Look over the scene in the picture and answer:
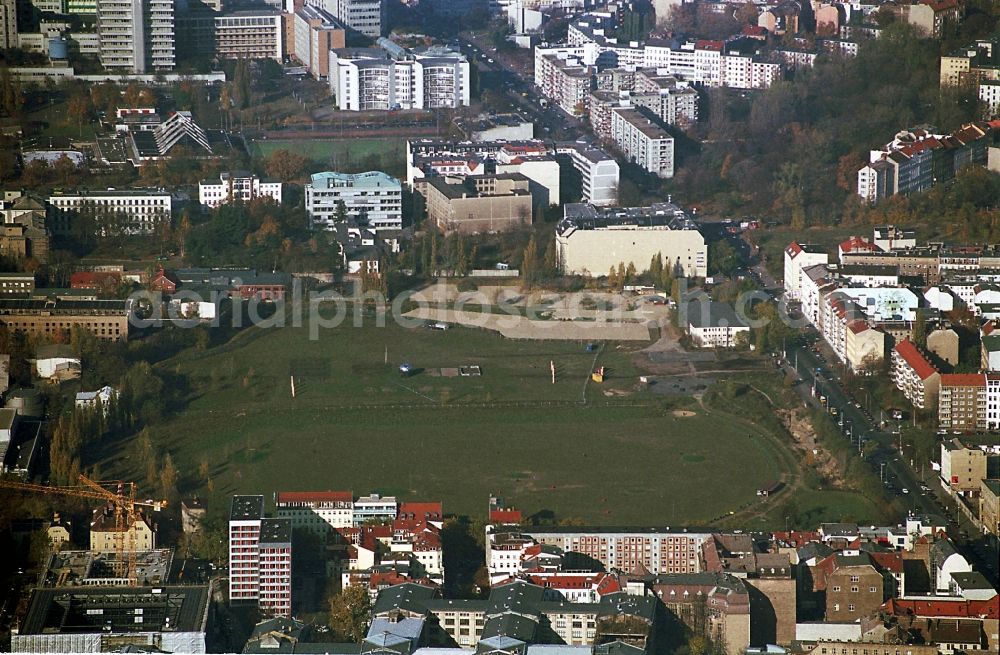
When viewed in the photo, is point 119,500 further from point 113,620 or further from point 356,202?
point 356,202

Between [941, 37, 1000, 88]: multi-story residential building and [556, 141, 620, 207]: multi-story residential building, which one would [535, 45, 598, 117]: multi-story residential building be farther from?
[941, 37, 1000, 88]: multi-story residential building

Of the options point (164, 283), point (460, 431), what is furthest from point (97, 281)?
point (460, 431)

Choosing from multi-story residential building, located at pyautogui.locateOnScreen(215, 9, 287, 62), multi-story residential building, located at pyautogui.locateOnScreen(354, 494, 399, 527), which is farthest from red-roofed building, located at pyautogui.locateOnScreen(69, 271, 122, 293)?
multi-story residential building, located at pyautogui.locateOnScreen(215, 9, 287, 62)

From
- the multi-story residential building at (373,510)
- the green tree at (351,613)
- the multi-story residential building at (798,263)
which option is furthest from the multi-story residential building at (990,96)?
the green tree at (351,613)

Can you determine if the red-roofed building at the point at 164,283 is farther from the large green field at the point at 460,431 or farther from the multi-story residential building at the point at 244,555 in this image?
the multi-story residential building at the point at 244,555

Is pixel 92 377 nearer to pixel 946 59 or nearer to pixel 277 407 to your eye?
pixel 277 407

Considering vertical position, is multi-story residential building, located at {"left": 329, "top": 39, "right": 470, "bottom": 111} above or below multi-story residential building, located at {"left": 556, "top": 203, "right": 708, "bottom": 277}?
below
